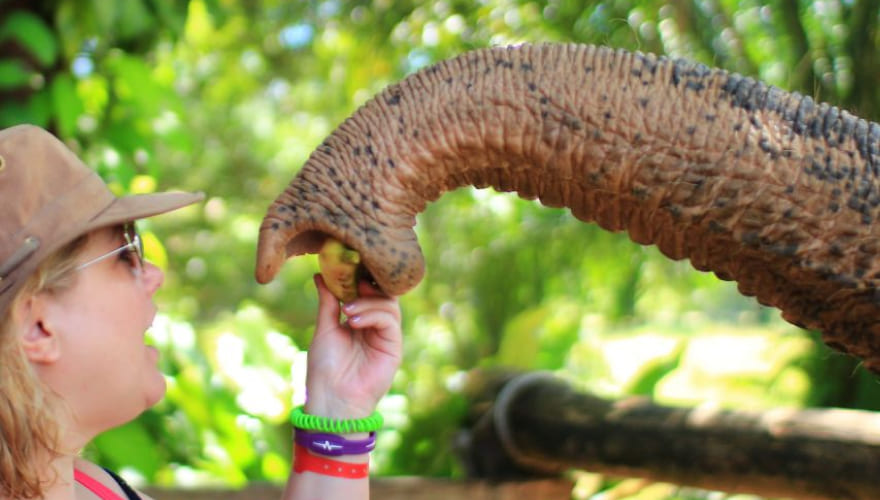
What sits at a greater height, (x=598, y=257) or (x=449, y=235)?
(x=449, y=235)

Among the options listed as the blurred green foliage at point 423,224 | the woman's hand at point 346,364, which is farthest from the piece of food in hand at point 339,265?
the blurred green foliage at point 423,224

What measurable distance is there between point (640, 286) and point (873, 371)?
14.5 feet

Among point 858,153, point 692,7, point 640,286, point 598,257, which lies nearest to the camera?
point 858,153

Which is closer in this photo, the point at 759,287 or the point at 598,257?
the point at 759,287

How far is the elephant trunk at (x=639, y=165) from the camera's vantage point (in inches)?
39.2

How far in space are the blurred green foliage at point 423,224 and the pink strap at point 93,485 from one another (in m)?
1.01

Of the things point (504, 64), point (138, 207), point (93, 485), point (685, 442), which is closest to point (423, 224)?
point (685, 442)

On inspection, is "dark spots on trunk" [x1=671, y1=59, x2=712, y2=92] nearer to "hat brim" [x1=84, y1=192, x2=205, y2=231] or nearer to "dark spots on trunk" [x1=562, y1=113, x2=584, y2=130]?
"dark spots on trunk" [x1=562, y1=113, x2=584, y2=130]

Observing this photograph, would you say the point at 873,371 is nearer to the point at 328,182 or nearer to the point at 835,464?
the point at 328,182

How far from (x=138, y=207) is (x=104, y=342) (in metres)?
0.16

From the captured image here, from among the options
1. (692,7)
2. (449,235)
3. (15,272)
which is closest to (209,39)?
(449,235)

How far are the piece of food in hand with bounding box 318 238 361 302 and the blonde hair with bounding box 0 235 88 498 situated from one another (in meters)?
0.31

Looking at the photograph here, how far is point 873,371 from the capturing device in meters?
1.07

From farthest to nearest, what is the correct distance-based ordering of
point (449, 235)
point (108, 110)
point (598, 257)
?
point (449, 235)
point (598, 257)
point (108, 110)
